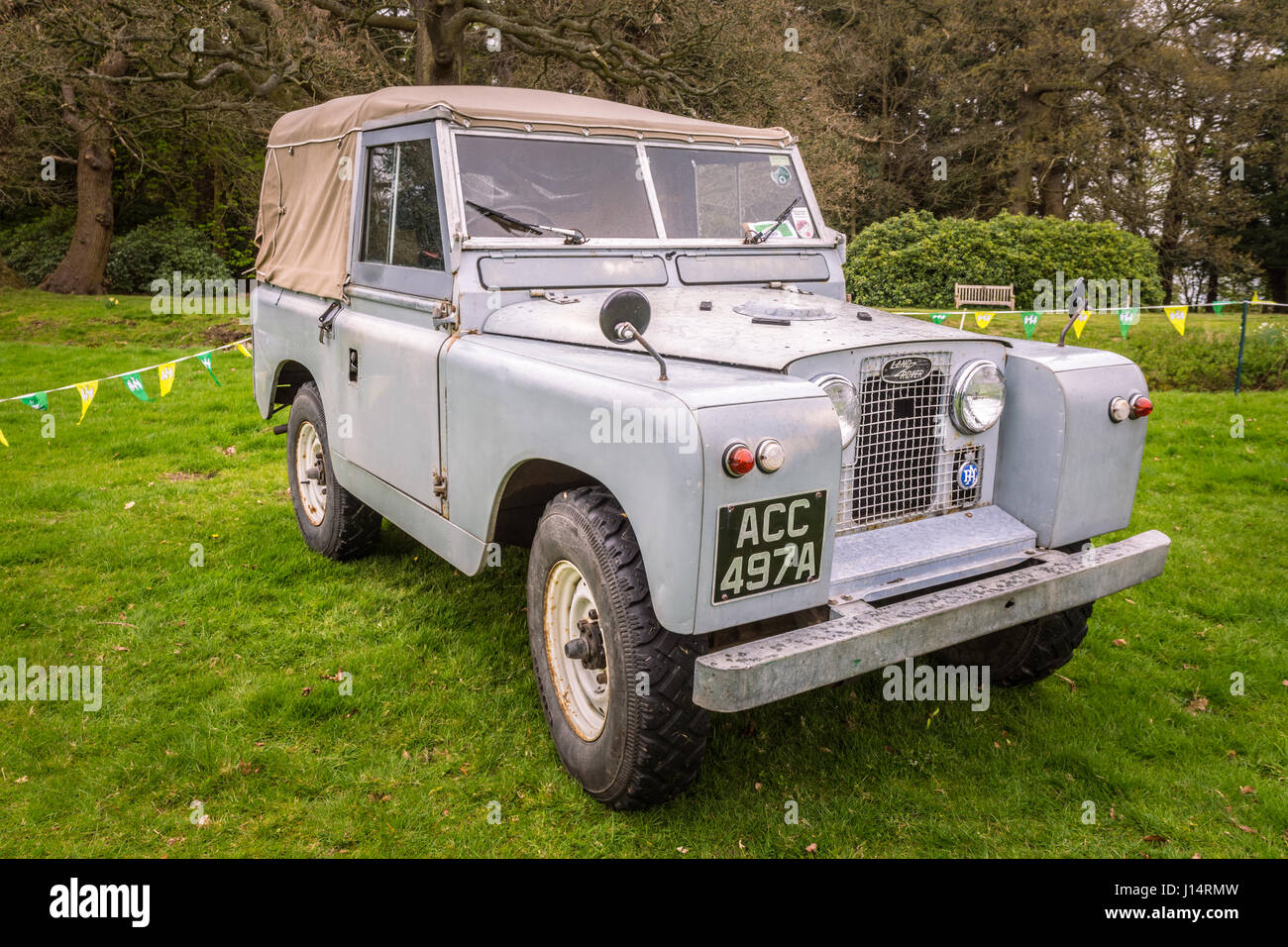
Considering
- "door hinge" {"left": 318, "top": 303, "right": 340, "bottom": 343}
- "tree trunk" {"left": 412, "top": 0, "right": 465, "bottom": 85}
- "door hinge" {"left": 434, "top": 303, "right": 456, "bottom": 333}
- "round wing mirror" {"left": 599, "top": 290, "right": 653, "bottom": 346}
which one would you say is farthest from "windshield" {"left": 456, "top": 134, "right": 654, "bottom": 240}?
"tree trunk" {"left": 412, "top": 0, "right": 465, "bottom": 85}

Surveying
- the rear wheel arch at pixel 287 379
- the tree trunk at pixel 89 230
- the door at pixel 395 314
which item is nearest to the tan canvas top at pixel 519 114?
the door at pixel 395 314

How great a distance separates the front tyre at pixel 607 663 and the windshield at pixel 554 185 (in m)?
1.46

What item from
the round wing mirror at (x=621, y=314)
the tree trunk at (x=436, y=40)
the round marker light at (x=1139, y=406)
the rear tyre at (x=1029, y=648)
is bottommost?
the rear tyre at (x=1029, y=648)

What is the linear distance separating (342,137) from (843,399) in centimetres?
314

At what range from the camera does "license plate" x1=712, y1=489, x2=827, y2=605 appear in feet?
8.76

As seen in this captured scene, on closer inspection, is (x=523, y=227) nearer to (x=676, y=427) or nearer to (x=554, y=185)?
(x=554, y=185)

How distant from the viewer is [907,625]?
9.41 feet

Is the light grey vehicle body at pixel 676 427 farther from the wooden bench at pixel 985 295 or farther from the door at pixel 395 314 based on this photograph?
the wooden bench at pixel 985 295

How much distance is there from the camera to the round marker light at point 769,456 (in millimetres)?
2666

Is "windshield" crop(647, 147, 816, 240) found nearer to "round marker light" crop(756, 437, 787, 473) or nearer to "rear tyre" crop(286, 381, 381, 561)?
"round marker light" crop(756, 437, 787, 473)

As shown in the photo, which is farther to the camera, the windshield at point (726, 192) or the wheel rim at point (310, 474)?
the wheel rim at point (310, 474)

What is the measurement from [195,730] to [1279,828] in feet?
13.0

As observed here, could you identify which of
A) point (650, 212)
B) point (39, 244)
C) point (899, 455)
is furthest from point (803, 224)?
point (39, 244)
